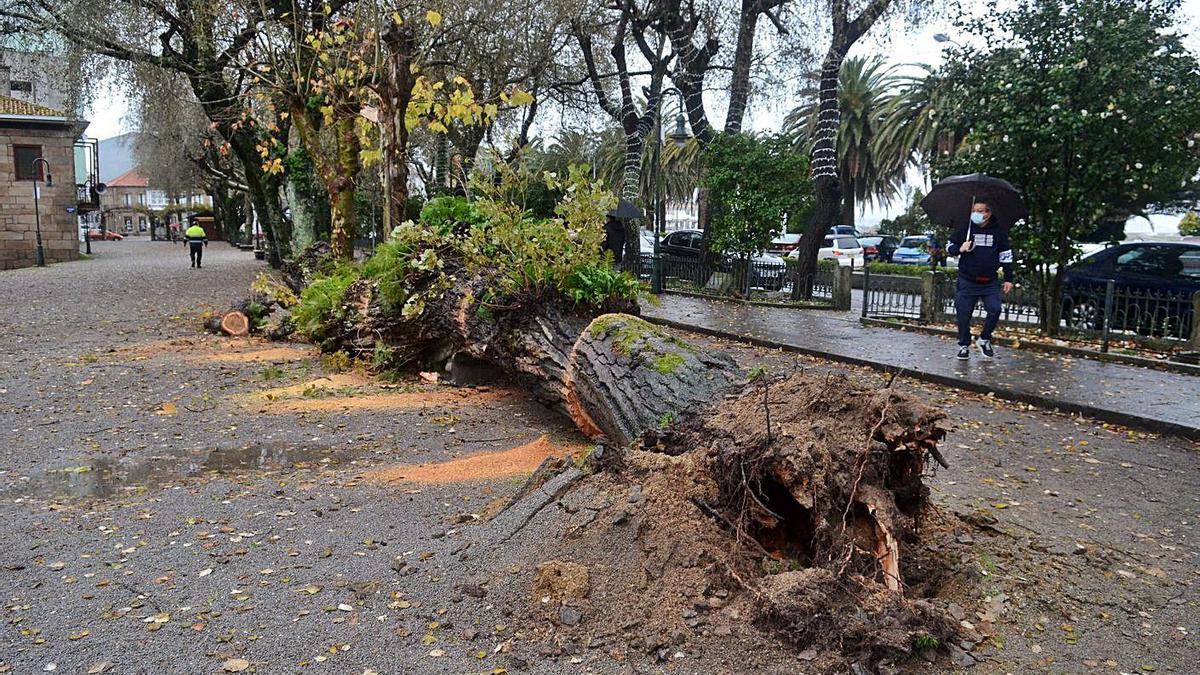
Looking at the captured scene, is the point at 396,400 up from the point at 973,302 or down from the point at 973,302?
down

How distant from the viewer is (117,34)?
55.2 feet

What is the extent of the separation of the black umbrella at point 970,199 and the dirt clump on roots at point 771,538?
7629 millimetres

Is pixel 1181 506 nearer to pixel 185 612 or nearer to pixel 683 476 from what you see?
pixel 683 476

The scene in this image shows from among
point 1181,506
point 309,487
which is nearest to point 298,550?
point 309,487

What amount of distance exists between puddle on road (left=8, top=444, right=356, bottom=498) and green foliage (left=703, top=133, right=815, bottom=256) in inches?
527

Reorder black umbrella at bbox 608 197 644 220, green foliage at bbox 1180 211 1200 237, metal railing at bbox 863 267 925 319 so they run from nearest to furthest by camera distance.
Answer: metal railing at bbox 863 267 925 319 < black umbrella at bbox 608 197 644 220 < green foliage at bbox 1180 211 1200 237

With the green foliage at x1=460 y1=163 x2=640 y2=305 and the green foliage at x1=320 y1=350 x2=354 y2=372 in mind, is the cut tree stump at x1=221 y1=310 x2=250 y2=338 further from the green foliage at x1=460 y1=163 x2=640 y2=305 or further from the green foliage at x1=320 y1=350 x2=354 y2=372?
the green foliage at x1=460 y1=163 x2=640 y2=305

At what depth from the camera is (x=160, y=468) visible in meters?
5.73

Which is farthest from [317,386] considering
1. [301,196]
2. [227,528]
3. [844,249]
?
[844,249]

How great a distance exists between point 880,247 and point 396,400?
32822 mm

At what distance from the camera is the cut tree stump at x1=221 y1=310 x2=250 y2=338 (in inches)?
484

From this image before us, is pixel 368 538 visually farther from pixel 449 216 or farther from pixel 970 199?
pixel 970 199

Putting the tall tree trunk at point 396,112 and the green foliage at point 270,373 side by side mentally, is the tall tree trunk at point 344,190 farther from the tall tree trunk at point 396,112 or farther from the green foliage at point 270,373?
the green foliage at point 270,373

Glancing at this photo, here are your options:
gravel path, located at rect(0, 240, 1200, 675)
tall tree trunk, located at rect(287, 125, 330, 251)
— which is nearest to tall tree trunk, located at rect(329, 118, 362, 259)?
gravel path, located at rect(0, 240, 1200, 675)
